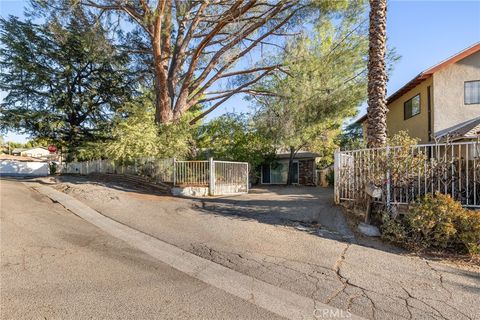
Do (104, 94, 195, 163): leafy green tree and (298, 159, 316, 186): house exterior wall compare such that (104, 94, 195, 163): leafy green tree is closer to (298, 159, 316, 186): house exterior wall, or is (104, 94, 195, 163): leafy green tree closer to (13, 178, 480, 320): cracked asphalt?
(13, 178, 480, 320): cracked asphalt

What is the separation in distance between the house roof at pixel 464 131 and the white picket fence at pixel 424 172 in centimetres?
341

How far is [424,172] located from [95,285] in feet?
21.5

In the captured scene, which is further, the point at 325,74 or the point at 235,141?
the point at 235,141

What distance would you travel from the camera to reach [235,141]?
2053 centimetres

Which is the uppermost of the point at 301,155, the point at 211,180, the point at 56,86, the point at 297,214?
the point at 56,86

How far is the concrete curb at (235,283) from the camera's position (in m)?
3.36

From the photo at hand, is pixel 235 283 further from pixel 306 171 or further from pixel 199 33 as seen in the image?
pixel 306 171

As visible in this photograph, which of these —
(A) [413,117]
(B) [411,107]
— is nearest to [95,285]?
(A) [413,117]

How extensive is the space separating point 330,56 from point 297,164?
1387 centimetres

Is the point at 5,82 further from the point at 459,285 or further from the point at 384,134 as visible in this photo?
the point at 459,285

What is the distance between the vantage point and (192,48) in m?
15.6

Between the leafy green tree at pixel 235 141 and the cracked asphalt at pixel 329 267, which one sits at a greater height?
the leafy green tree at pixel 235 141

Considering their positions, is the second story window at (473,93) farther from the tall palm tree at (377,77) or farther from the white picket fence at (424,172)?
the white picket fence at (424,172)

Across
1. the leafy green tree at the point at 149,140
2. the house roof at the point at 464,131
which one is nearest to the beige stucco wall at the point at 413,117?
the house roof at the point at 464,131
